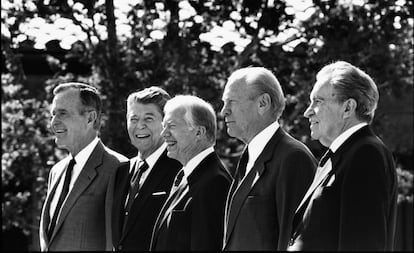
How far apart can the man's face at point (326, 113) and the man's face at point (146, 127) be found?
150cm

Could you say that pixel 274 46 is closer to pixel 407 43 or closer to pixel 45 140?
pixel 407 43

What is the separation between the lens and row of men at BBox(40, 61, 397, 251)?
4.33m

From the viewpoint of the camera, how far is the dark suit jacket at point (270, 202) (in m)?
4.78

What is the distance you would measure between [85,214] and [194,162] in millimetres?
829

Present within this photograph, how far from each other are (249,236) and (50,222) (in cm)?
155

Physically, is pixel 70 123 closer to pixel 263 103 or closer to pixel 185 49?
pixel 263 103

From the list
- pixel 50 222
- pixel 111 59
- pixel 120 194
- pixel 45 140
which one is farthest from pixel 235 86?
pixel 45 140

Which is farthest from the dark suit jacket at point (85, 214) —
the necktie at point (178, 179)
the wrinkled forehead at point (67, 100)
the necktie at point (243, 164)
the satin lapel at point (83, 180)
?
the necktie at point (243, 164)

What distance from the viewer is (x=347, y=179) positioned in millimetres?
4289

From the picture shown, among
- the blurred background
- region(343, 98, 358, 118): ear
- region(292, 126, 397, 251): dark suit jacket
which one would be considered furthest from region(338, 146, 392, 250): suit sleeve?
the blurred background

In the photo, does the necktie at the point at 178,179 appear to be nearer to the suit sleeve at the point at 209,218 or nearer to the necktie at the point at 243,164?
the suit sleeve at the point at 209,218

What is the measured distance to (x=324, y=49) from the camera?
1055 centimetres

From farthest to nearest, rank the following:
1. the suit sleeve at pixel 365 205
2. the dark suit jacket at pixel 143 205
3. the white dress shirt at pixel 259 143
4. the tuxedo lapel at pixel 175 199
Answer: the dark suit jacket at pixel 143 205 < the tuxedo lapel at pixel 175 199 < the white dress shirt at pixel 259 143 < the suit sleeve at pixel 365 205

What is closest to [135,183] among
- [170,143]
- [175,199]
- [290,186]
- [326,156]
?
[170,143]
